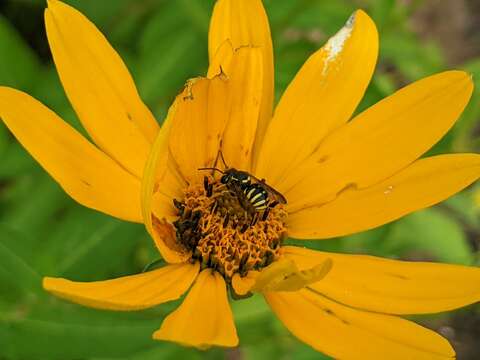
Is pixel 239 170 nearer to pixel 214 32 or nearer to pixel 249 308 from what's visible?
pixel 214 32

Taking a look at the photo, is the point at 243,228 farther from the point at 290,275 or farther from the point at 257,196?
the point at 290,275

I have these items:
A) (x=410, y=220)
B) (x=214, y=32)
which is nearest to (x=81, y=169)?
(x=214, y=32)

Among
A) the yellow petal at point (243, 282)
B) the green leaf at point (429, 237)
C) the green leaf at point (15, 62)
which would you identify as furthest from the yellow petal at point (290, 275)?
the green leaf at point (429, 237)

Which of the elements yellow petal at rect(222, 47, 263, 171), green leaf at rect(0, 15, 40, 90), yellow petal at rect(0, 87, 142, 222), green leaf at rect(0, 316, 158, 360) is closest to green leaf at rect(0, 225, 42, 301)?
green leaf at rect(0, 316, 158, 360)

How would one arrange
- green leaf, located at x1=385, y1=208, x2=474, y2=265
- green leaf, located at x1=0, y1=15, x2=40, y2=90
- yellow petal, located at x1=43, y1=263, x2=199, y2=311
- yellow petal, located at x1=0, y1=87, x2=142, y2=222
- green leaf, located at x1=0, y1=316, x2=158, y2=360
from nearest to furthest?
yellow petal, located at x1=43, y1=263, x2=199, y2=311 < yellow petal, located at x1=0, y1=87, x2=142, y2=222 < green leaf, located at x1=0, y1=316, x2=158, y2=360 < green leaf, located at x1=0, y1=15, x2=40, y2=90 < green leaf, located at x1=385, y1=208, x2=474, y2=265

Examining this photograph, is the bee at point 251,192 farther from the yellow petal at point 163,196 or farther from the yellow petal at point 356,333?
the yellow petal at point 356,333

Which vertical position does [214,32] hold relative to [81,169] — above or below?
above

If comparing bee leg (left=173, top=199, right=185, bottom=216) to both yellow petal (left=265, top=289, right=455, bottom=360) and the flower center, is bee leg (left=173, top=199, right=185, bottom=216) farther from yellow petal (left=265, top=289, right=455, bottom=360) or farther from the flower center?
yellow petal (left=265, top=289, right=455, bottom=360)
